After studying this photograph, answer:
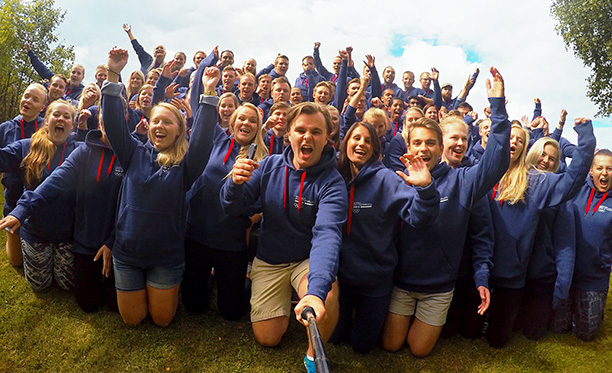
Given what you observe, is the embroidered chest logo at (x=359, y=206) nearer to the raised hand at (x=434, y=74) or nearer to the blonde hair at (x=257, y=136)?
the blonde hair at (x=257, y=136)

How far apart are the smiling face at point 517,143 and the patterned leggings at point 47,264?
220 inches

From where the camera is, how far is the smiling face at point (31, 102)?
5559mm

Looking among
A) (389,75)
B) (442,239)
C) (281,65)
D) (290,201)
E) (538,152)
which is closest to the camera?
(290,201)

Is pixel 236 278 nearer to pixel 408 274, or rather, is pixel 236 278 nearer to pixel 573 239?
pixel 408 274

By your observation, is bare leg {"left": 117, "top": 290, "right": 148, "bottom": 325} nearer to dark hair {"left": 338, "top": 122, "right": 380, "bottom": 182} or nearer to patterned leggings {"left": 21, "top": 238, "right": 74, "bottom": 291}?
patterned leggings {"left": 21, "top": 238, "right": 74, "bottom": 291}

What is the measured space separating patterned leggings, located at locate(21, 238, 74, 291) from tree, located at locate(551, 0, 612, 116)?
79.8 ft

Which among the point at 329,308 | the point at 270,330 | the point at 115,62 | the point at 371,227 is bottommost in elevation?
the point at 270,330

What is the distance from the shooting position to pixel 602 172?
4.48 m

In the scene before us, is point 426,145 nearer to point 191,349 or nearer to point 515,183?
point 515,183

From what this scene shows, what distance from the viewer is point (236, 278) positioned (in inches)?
169

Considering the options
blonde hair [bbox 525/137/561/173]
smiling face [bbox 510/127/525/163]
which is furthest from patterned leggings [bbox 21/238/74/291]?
blonde hair [bbox 525/137/561/173]

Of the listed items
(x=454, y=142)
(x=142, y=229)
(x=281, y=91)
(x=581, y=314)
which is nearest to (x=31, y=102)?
(x=142, y=229)

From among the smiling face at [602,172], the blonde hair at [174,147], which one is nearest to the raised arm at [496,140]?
the smiling face at [602,172]

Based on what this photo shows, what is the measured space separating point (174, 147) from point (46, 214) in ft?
5.88
